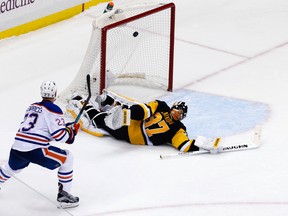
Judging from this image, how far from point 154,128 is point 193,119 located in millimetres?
577

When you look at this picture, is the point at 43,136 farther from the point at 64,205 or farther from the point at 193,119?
the point at 193,119

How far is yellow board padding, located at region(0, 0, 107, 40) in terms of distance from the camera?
8398 mm

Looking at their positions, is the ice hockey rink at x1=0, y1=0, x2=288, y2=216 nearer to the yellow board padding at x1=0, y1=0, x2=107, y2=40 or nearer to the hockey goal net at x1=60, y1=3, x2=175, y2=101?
the yellow board padding at x1=0, y1=0, x2=107, y2=40

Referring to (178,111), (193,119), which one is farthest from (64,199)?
(193,119)

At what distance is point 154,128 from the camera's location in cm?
631

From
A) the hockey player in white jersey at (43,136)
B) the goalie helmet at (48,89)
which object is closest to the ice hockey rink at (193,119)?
the hockey player in white jersey at (43,136)

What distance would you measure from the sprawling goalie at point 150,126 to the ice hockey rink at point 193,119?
70 millimetres

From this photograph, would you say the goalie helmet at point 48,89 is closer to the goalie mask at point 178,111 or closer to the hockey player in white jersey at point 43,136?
the hockey player in white jersey at point 43,136

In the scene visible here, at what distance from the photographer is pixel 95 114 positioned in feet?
21.5

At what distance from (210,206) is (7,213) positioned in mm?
1256

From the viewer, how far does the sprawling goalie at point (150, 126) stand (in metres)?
6.20

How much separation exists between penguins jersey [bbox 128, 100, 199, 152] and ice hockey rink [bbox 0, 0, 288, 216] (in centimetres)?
7

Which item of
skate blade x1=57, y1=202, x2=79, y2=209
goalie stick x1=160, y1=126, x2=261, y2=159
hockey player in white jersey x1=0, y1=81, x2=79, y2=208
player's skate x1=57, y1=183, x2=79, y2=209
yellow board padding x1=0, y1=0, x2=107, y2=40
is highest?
yellow board padding x1=0, y1=0, x2=107, y2=40

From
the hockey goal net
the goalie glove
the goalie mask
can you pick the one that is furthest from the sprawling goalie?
the goalie glove
